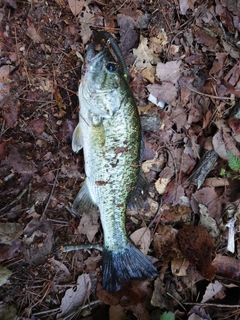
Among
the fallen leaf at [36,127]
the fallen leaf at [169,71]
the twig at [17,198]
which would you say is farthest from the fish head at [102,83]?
the twig at [17,198]

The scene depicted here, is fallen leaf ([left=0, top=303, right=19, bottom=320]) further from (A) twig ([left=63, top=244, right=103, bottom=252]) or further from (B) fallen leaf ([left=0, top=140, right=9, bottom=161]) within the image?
(B) fallen leaf ([left=0, top=140, right=9, bottom=161])

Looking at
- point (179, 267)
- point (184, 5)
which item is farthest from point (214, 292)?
point (184, 5)

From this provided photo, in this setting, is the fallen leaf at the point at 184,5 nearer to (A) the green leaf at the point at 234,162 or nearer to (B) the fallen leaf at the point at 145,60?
(B) the fallen leaf at the point at 145,60

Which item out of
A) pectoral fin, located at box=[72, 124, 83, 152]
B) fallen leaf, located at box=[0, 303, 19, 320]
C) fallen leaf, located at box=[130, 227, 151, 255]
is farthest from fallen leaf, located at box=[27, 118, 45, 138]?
fallen leaf, located at box=[0, 303, 19, 320]

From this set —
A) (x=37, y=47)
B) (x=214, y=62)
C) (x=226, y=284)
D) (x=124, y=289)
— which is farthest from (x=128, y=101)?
(x=226, y=284)

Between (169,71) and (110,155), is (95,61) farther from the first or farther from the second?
(169,71)

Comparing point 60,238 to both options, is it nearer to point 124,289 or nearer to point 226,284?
point 124,289

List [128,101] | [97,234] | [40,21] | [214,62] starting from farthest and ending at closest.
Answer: [214,62] < [97,234] < [40,21] < [128,101]
